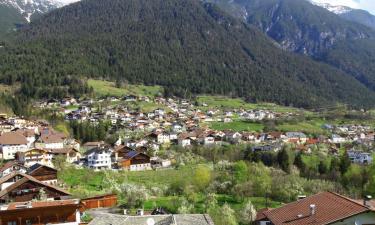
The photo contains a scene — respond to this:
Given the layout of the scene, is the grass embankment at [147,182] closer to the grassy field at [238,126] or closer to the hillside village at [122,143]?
the hillside village at [122,143]

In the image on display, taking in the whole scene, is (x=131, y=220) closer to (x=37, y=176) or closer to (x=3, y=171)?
(x=37, y=176)

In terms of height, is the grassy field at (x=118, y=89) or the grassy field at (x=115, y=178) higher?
the grassy field at (x=118, y=89)

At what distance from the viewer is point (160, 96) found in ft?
533

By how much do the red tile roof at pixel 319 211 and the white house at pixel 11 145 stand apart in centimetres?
5788

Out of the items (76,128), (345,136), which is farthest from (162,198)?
(345,136)

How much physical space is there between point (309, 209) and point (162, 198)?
27.0 metres

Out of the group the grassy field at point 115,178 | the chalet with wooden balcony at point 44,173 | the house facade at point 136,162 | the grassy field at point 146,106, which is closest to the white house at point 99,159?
the house facade at point 136,162

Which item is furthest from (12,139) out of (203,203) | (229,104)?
(229,104)

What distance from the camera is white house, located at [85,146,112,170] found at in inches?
2817

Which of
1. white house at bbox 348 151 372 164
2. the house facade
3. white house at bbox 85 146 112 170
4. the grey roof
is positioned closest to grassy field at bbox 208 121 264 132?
white house at bbox 348 151 372 164

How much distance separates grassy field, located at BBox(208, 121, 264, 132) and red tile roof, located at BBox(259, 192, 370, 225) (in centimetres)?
9084

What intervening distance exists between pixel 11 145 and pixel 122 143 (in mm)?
21571

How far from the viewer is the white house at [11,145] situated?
74.0 metres

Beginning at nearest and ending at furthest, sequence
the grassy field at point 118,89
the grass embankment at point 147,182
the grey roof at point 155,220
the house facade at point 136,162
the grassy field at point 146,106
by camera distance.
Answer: the grey roof at point 155,220
the grass embankment at point 147,182
the house facade at point 136,162
the grassy field at point 146,106
the grassy field at point 118,89
